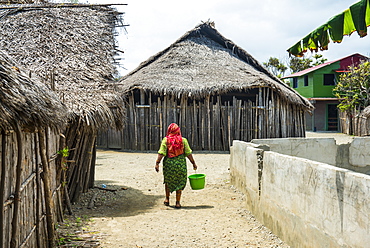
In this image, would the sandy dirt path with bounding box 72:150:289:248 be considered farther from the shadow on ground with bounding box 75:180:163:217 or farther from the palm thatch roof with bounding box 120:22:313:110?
the palm thatch roof with bounding box 120:22:313:110

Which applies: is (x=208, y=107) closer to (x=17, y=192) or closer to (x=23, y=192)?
(x=23, y=192)

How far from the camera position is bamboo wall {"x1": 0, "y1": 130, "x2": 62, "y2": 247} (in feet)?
10.8

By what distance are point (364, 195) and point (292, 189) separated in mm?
1422

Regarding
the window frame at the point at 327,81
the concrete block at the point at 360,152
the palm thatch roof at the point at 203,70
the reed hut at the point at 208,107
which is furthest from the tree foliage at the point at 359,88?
the concrete block at the point at 360,152

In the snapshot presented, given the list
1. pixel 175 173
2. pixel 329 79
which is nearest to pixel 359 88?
pixel 329 79

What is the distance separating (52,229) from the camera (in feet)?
15.0

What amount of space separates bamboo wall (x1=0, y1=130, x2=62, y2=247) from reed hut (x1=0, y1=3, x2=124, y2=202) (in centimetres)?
143

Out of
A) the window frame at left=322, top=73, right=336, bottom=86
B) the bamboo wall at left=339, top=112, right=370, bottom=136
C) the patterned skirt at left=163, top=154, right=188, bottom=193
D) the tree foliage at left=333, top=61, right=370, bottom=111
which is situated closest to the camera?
the patterned skirt at left=163, top=154, right=188, bottom=193

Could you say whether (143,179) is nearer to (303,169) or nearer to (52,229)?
(52,229)

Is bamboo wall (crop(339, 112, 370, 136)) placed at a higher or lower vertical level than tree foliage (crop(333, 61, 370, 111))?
lower

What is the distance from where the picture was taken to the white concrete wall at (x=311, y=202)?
3139 mm

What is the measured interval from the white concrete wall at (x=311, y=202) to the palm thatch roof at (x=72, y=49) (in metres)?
2.83

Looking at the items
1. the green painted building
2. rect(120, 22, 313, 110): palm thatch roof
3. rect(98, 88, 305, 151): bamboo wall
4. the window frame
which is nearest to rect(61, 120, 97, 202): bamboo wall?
rect(120, 22, 313, 110): palm thatch roof

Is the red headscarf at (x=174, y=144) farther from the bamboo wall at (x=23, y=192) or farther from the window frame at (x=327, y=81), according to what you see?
the window frame at (x=327, y=81)
